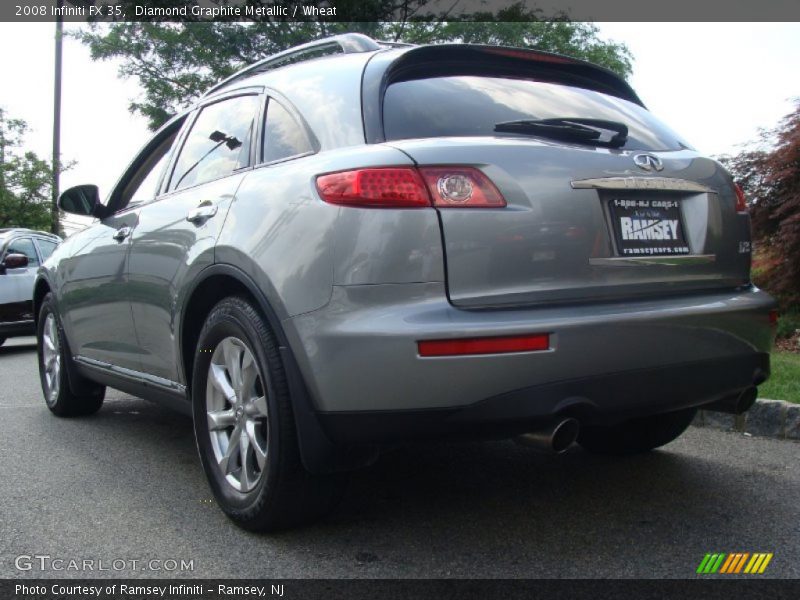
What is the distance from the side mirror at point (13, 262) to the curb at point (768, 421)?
9533 mm

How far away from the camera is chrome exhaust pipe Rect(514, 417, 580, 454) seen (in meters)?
2.70

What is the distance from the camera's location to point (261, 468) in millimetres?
3061

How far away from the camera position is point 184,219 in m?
3.68

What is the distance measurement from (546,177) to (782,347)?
7280 millimetres

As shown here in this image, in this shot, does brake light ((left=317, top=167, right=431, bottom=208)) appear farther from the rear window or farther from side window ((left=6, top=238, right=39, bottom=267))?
side window ((left=6, top=238, right=39, bottom=267))

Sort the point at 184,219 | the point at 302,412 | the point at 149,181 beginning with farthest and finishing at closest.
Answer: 1. the point at 149,181
2. the point at 184,219
3. the point at 302,412

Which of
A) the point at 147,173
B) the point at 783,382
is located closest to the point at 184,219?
the point at 147,173

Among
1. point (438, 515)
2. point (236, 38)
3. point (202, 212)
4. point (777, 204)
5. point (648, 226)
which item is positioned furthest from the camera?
point (236, 38)

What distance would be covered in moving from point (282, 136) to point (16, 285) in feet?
30.2

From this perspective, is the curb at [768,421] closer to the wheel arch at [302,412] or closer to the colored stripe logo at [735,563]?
the colored stripe logo at [735,563]

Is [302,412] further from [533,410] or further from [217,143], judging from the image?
[217,143]

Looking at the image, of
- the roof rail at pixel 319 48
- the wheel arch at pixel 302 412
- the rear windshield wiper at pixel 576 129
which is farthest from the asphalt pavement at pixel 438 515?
the roof rail at pixel 319 48

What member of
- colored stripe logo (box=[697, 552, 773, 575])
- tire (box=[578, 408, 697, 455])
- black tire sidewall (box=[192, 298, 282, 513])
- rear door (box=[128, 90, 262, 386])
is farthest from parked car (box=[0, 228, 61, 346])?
colored stripe logo (box=[697, 552, 773, 575])

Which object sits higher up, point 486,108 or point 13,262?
point 486,108
